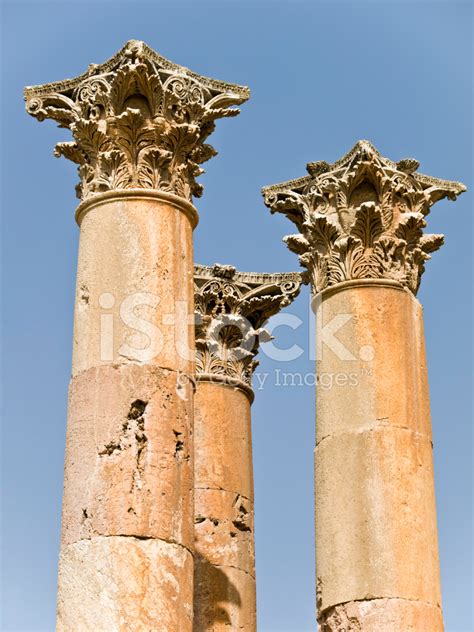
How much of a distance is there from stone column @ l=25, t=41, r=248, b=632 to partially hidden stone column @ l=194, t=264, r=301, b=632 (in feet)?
24.5

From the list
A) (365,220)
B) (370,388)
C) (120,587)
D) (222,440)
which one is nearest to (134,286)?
(120,587)

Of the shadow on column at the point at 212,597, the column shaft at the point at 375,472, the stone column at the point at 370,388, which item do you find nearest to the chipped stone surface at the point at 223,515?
the shadow on column at the point at 212,597

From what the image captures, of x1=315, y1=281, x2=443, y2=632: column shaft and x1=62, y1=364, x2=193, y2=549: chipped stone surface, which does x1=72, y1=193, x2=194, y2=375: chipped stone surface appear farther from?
x1=315, y1=281, x2=443, y2=632: column shaft

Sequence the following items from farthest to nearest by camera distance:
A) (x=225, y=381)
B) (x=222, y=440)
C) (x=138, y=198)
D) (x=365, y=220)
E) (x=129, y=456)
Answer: (x=225, y=381) < (x=222, y=440) < (x=365, y=220) < (x=138, y=198) < (x=129, y=456)

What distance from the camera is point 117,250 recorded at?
641 inches

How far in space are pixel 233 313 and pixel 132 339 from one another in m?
10.3

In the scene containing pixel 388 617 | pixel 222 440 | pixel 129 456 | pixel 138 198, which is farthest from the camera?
pixel 222 440

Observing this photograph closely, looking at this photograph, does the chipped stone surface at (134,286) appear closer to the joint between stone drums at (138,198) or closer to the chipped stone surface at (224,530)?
the joint between stone drums at (138,198)

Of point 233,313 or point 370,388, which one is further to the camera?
point 233,313

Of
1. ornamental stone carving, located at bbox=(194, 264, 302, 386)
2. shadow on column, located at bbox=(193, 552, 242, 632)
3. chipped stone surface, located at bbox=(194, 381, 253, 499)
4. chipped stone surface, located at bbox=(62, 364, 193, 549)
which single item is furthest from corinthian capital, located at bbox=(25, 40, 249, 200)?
shadow on column, located at bbox=(193, 552, 242, 632)

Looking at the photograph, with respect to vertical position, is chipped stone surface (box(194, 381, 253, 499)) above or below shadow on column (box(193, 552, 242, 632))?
above

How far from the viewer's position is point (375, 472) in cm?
1841

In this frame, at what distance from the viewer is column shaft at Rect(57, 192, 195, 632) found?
14531mm

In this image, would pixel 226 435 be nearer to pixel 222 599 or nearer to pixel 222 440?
A: pixel 222 440
